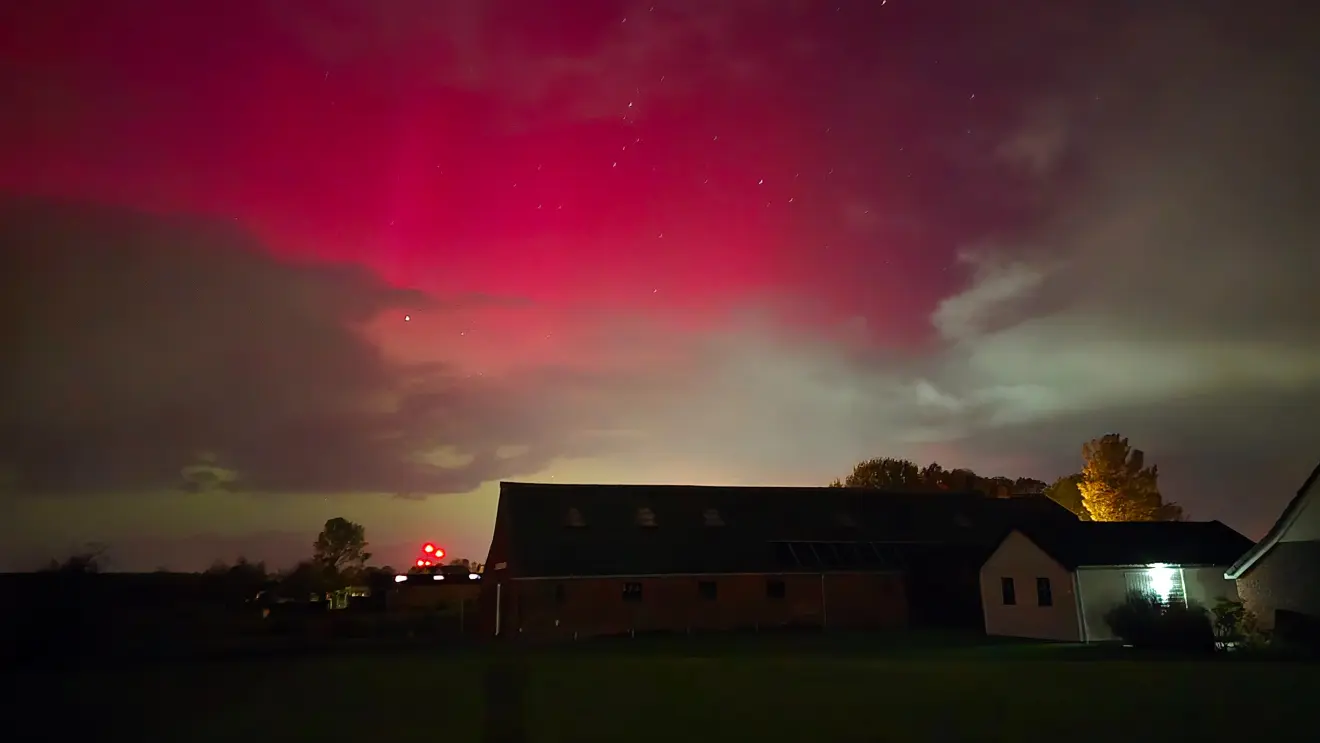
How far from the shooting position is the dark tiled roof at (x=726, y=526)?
133 ft

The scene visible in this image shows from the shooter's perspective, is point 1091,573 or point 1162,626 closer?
point 1162,626

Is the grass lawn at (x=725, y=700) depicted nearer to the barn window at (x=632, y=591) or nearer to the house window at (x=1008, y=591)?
the house window at (x=1008, y=591)

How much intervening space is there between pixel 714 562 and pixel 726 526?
11.3ft

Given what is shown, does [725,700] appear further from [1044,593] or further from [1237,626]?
[1044,593]

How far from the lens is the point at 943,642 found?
32062 mm

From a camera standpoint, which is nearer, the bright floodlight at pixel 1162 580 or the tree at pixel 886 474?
the bright floodlight at pixel 1162 580

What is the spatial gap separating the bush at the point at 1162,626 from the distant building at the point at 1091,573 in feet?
4.52

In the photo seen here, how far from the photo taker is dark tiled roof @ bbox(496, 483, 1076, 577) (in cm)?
4069

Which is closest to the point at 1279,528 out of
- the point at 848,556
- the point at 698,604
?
the point at 848,556

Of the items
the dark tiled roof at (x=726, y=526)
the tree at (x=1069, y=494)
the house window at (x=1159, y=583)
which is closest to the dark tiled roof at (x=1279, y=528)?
the house window at (x=1159, y=583)

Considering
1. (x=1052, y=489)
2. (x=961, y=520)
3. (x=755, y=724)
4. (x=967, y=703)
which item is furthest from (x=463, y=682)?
(x=1052, y=489)

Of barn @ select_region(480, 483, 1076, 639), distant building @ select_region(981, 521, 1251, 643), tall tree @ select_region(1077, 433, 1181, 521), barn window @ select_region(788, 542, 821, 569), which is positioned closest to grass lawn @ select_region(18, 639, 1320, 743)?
distant building @ select_region(981, 521, 1251, 643)

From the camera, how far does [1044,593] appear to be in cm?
3250

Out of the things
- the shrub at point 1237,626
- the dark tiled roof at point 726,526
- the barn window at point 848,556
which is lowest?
the shrub at point 1237,626
